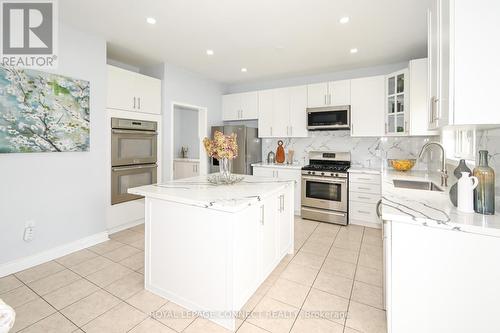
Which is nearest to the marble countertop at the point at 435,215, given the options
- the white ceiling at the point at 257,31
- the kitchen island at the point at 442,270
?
the kitchen island at the point at 442,270

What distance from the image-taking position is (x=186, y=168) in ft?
17.2

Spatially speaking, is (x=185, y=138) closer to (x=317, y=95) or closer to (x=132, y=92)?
(x=132, y=92)

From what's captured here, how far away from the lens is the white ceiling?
231 cm

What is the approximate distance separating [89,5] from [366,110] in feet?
12.9

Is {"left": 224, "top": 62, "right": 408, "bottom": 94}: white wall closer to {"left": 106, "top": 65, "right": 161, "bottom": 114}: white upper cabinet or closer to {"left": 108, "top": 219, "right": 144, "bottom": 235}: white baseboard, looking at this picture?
{"left": 106, "top": 65, "right": 161, "bottom": 114}: white upper cabinet

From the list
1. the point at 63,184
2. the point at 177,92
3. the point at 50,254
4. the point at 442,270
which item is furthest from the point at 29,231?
the point at 442,270

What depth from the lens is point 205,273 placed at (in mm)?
1711

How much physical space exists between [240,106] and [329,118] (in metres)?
1.93

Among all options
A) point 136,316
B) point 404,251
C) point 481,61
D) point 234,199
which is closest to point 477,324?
point 404,251

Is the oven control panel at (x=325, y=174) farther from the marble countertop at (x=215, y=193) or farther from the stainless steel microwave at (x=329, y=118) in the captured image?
the marble countertop at (x=215, y=193)

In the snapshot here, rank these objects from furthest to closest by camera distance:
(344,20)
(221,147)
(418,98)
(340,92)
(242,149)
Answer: (242,149) → (340,92) → (418,98) → (344,20) → (221,147)

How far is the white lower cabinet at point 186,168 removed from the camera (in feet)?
16.6

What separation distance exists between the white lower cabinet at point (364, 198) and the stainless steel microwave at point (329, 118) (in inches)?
34.8

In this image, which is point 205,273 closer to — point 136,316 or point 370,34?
point 136,316
